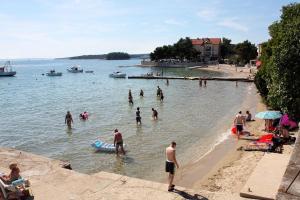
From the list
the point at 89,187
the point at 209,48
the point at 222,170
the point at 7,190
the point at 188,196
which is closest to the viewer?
the point at 7,190

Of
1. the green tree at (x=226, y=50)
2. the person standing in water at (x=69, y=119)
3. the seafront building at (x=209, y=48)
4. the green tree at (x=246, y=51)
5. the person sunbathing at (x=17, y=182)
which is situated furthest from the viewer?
the green tree at (x=226, y=50)

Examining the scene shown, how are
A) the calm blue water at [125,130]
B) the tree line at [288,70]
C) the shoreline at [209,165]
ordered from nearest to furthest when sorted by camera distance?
the shoreline at [209,165]
the calm blue water at [125,130]
the tree line at [288,70]

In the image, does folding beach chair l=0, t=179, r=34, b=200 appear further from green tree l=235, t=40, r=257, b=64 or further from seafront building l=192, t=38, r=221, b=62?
seafront building l=192, t=38, r=221, b=62

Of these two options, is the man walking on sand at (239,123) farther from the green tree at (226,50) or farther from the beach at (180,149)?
the green tree at (226,50)

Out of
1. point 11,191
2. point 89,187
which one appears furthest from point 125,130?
point 11,191

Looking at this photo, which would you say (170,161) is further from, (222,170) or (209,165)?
(209,165)

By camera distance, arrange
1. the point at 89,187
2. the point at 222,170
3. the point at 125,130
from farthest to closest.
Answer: the point at 125,130
the point at 222,170
the point at 89,187

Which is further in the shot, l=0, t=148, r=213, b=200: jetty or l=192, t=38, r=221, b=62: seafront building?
l=192, t=38, r=221, b=62: seafront building

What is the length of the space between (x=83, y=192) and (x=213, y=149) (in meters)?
11.4

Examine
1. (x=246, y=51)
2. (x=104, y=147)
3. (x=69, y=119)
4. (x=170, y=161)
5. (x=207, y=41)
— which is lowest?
(x=104, y=147)

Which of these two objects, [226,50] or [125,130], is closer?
[125,130]

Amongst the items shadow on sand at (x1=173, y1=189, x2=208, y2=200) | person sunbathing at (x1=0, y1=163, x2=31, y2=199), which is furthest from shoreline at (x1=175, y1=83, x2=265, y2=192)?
person sunbathing at (x1=0, y1=163, x2=31, y2=199)

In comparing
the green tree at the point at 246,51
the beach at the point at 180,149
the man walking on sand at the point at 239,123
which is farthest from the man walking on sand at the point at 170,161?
the green tree at the point at 246,51

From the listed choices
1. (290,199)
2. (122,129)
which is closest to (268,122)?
(122,129)
